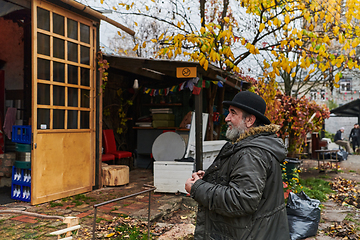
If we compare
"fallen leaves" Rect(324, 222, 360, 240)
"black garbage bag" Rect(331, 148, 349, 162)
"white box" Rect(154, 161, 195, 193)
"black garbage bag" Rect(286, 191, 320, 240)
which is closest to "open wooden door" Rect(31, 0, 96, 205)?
"white box" Rect(154, 161, 195, 193)

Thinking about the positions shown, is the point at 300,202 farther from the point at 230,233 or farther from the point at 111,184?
the point at 111,184

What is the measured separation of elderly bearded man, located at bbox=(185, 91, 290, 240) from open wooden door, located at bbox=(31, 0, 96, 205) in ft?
13.2

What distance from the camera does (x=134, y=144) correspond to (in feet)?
33.2

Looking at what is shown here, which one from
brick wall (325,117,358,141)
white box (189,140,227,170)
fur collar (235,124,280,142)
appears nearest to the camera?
fur collar (235,124,280,142)

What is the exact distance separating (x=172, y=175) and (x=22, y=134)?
2739mm

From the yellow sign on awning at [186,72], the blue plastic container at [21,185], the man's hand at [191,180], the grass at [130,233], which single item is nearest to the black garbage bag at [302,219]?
the grass at [130,233]

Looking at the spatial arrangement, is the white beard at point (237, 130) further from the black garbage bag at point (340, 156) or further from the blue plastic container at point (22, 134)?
the black garbage bag at point (340, 156)

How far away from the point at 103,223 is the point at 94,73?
10.2 feet

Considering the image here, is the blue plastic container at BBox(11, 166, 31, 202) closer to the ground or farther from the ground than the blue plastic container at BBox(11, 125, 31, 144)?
closer to the ground

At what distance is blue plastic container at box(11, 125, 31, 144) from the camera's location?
5.39 metres

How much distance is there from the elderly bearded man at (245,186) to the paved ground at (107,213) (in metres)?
2.21

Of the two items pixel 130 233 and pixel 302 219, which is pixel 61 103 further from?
pixel 302 219

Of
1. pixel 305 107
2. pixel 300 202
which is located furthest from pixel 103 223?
pixel 305 107

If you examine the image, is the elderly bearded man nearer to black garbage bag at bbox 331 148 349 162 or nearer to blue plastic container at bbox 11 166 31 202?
blue plastic container at bbox 11 166 31 202
